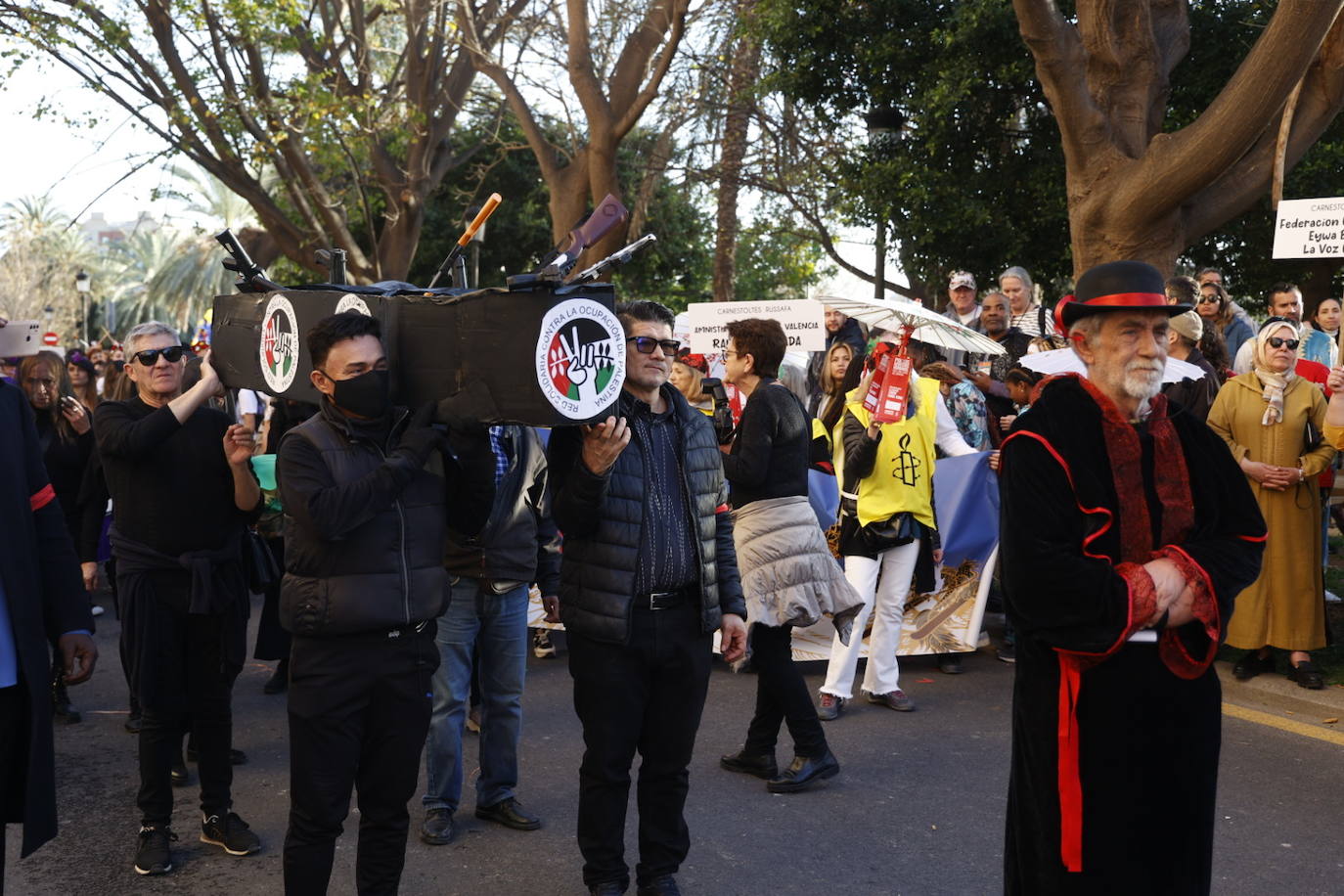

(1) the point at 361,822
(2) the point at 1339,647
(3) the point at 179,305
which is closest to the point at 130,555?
(1) the point at 361,822

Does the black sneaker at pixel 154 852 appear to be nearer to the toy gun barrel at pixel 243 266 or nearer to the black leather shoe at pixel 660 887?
the black leather shoe at pixel 660 887

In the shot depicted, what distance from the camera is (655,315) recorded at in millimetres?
4496

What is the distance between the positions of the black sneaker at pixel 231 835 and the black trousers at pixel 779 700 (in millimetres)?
2179

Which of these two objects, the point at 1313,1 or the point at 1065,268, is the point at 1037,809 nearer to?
the point at 1313,1

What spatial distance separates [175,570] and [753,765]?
8.65ft

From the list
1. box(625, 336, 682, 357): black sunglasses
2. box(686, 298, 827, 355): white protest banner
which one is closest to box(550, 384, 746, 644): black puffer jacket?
box(625, 336, 682, 357): black sunglasses

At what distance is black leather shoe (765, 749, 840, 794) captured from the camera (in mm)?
5762

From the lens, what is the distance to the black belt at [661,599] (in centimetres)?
444

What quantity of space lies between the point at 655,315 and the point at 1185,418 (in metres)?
1.77

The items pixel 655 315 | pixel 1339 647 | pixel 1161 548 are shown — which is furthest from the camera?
pixel 1339 647

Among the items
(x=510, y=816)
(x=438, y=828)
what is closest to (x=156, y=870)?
(x=438, y=828)

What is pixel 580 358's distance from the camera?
3.50 metres

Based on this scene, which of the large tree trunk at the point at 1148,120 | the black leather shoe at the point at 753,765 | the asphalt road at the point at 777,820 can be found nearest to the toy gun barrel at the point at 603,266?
the asphalt road at the point at 777,820

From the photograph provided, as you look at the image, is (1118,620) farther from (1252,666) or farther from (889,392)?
(1252,666)
